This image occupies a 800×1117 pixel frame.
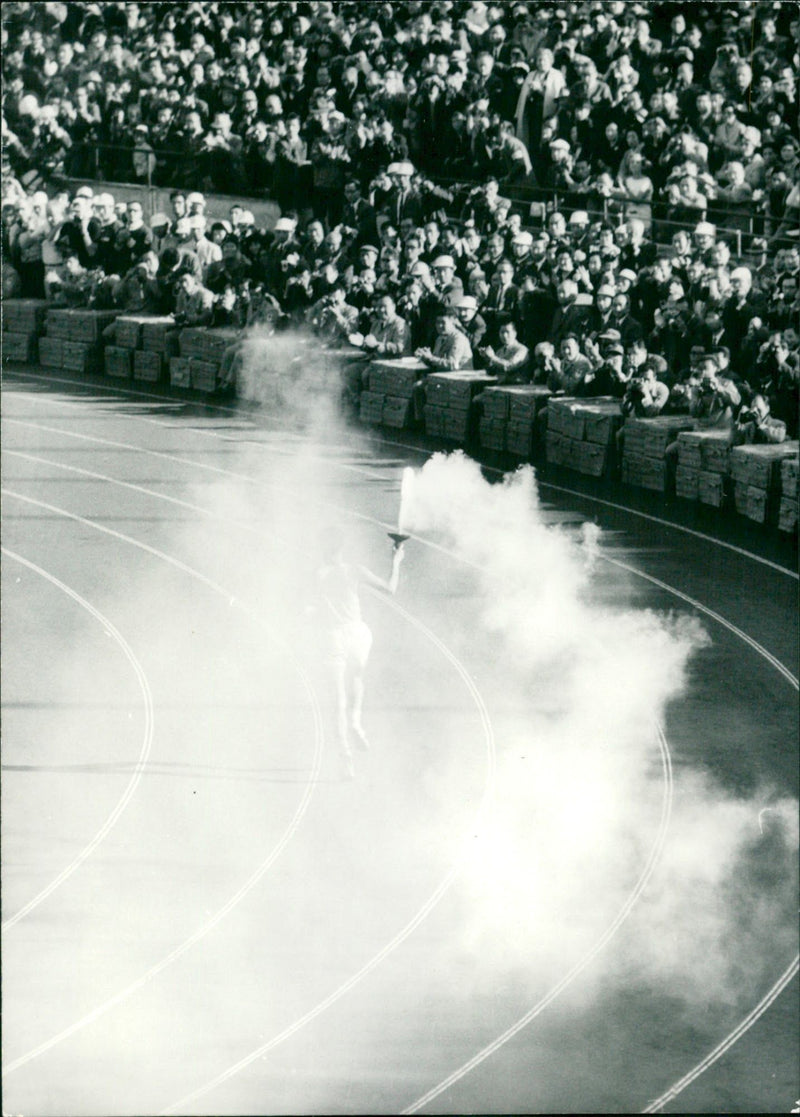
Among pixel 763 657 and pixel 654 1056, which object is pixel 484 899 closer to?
pixel 654 1056

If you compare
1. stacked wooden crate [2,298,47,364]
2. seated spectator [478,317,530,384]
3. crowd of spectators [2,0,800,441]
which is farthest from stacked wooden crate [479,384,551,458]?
stacked wooden crate [2,298,47,364]

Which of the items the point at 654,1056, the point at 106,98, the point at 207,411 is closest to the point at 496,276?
the point at 207,411

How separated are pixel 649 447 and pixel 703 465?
753 millimetres

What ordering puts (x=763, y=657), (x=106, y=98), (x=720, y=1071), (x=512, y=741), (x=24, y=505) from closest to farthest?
(x=720, y=1071)
(x=512, y=741)
(x=763, y=657)
(x=24, y=505)
(x=106, y=98)

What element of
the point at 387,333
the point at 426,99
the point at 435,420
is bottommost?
the point at 435,420

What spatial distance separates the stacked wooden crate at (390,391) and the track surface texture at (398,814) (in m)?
2.17

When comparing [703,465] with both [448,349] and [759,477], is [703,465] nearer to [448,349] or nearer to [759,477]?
[759,477]

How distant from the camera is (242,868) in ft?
40.5

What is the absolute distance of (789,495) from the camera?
17984 millimetres

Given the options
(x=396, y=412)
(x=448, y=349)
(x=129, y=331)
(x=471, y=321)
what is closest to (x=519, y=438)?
(x=448, y=349)

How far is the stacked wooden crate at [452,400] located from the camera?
21531 mm

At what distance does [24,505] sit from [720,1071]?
37.5ft

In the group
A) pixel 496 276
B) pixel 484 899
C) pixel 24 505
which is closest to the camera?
pixel 484 899

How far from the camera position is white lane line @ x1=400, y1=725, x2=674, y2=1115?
10086 mm
